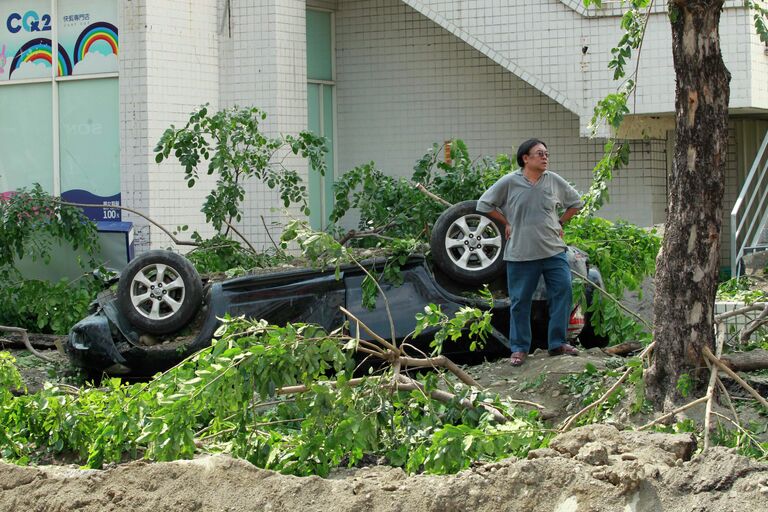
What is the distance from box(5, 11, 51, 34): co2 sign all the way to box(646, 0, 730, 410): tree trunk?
8924 mm

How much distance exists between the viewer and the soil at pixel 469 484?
445 cm

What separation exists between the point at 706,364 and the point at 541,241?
2018mm

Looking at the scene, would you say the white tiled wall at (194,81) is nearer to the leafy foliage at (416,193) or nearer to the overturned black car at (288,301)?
the leafy foliage at (416,193)

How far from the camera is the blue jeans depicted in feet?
26.1

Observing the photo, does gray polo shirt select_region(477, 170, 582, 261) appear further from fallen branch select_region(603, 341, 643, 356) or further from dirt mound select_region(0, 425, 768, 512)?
dirt mound select_region(0, 425, 768, 512)

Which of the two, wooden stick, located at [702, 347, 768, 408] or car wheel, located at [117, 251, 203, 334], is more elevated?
car wheel, located at [117, 251, 203, 334]

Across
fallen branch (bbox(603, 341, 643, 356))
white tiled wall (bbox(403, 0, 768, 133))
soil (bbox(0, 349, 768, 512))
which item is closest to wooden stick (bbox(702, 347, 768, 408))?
soil (bbox(0, 349, 768, 512))

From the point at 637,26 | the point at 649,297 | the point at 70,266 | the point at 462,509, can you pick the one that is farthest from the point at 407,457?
the point at 70,266

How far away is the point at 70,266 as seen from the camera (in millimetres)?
Answer: 12703

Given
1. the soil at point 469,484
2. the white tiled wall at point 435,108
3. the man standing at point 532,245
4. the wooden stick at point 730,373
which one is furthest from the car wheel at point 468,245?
the white tiled wall at point 435,108

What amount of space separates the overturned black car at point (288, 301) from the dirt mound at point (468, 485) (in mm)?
2862

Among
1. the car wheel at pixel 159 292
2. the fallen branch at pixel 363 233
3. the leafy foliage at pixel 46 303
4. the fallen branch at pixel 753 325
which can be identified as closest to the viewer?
the fallen branch at pixel 753 325

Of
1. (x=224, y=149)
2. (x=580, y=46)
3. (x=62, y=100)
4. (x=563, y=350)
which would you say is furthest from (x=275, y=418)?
(x=62, y=100)

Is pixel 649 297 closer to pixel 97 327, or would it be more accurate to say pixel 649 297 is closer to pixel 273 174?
pixel 273 174
